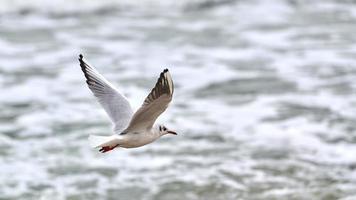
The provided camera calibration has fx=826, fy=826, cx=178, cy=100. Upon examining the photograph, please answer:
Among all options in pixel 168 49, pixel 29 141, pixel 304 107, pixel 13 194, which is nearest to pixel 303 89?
pixel 304 107

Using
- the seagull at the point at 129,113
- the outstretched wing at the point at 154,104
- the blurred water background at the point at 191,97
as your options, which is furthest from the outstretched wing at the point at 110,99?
the blurred water background at the point at 191,97

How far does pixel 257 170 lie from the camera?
6.55 metres

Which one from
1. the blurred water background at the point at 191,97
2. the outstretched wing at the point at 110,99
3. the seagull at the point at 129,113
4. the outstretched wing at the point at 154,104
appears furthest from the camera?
the blurred water background at the point at 191,97

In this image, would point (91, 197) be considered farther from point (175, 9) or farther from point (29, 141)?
point (175, 9)

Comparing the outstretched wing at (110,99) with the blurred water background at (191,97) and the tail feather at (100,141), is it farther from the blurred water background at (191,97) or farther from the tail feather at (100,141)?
the blurred water background at (191,97)

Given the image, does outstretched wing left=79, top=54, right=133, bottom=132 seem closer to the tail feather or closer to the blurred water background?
the tail feather

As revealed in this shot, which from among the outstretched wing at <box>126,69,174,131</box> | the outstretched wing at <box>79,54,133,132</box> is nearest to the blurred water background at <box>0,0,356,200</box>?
the outstretched wing at <box>79,54,133,132</box>

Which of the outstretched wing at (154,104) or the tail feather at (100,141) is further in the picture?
the tail feather at (100,141)

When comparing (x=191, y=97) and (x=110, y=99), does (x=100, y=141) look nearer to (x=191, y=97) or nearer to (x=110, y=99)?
(x=110, y=99)

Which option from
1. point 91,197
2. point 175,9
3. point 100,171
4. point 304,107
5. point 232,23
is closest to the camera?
point 91,197

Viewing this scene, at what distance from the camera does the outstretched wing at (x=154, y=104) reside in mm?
3762

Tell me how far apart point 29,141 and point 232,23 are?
4.99 m

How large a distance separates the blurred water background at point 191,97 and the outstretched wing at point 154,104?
6.18 ft

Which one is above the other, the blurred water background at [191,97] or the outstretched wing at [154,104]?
the blurred water background at [191,97]
